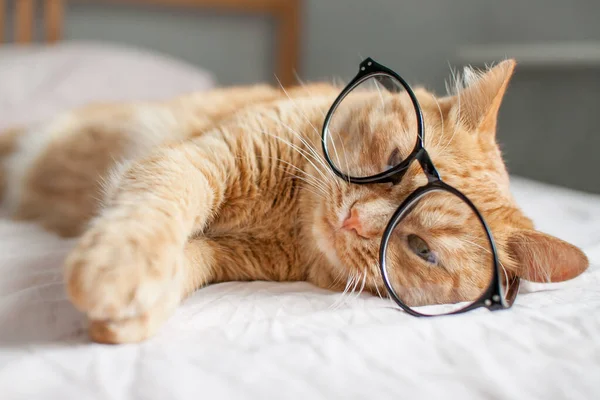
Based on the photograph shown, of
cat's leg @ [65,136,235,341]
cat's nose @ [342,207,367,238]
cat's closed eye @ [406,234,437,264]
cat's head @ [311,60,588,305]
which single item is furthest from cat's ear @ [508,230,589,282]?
cat's leg @ [65,136,235,341]

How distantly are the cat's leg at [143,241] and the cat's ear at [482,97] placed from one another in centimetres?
54

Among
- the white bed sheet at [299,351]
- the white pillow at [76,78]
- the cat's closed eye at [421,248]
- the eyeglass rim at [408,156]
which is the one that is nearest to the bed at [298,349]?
the white bed sheet at [299,351]

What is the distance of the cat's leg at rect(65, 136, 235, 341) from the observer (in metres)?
0.65

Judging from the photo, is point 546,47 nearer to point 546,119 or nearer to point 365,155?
point 546,119

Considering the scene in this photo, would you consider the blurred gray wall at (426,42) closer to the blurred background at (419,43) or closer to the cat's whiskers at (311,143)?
the blurred background at (419,43)

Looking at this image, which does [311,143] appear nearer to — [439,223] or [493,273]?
[439,223]

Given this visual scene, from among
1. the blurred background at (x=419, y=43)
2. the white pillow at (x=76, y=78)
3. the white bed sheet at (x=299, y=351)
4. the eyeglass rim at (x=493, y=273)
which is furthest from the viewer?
the blurred background at (x=419, y=43)

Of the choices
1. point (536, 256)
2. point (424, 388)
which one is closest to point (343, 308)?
point (424, 388)

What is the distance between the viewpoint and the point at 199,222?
0.98m

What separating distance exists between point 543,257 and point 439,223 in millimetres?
198

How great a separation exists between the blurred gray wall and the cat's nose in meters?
1.97

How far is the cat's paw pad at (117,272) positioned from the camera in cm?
65

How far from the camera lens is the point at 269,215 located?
1.09 metres

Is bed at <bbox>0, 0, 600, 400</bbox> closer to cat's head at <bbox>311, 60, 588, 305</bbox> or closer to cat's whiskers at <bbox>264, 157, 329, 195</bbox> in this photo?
cat's head at <bbox>311, 60, 588, 305</bbox>
